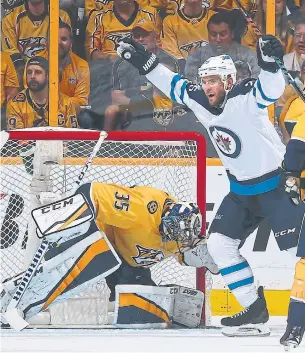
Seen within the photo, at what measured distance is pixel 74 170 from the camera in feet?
14.0

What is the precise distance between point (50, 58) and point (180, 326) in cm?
159

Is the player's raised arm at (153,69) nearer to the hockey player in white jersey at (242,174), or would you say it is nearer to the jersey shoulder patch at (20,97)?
the hockey player in white jersey at (242,174)

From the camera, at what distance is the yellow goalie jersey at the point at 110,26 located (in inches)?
196

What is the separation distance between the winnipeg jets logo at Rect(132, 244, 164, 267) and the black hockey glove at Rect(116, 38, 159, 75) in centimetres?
69

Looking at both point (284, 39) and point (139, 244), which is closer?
point (139, 244)

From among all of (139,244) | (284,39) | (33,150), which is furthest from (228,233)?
(284,39)

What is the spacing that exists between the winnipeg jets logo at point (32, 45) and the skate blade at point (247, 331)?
1829mm

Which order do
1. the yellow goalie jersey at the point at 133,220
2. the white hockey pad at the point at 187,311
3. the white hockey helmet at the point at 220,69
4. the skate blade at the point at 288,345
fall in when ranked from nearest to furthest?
1. the skate blade at the point at 288,345
2. the yellow goalie jersey at the point at 133,220
3. the white hockey helmet at the point at 220,69
4. the white hockey pad at the point at 187,311

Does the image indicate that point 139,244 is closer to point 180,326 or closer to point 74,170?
point 180,326

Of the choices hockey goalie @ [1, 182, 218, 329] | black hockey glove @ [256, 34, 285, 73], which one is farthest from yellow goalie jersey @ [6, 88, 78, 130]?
black hockey glove @ [256, 34, 285, 73]

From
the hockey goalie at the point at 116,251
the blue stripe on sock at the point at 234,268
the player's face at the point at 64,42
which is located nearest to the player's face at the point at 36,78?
the player's face at the point at 64,42

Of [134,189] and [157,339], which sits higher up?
[134,189]

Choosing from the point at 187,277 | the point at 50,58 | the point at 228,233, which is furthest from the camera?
the point at 50,58

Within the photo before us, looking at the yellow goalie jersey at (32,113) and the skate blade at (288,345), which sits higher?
the yellow goalie jersey at (32,113)
